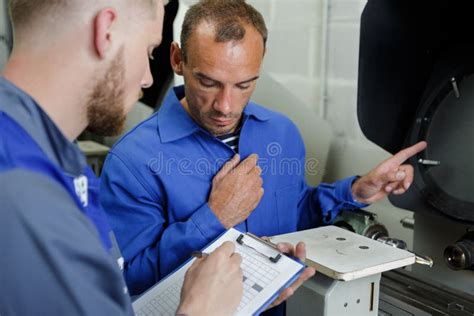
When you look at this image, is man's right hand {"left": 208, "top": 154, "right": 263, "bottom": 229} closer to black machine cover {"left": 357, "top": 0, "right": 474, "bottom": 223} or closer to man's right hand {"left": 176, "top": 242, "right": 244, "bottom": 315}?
man's right hand {"left": 176, "top": 242, "right": 244, "bottom": 315}

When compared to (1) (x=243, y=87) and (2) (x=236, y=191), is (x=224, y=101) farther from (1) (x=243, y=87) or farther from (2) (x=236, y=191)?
(2) (x=236, y=191)

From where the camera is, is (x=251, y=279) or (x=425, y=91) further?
(x=425, y=91)

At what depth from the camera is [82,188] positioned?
0.61 meters

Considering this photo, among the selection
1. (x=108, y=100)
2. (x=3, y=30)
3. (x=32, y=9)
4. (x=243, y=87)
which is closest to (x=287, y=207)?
(x=243, y=87)

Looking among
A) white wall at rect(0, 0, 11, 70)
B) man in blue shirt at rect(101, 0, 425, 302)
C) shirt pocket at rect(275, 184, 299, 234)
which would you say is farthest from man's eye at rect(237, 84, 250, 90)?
white wall at rect(0, 0, 11, 70)

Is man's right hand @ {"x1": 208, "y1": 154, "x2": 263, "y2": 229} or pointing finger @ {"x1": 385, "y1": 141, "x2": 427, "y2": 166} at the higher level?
pointing finger @ {"x1": 385, "y1": 141, "x2": 427, "y2": 166}

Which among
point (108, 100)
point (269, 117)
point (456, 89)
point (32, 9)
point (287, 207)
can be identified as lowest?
point (287, 207)

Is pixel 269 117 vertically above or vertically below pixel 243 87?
below

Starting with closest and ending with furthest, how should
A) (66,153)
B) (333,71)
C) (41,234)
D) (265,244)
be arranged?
(41,234) → (66,153) → (265,244) → (333,71)

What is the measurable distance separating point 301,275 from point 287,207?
0.39m

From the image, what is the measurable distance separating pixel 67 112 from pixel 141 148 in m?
0.46

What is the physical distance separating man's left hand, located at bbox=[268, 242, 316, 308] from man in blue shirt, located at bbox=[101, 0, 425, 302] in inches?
6.5

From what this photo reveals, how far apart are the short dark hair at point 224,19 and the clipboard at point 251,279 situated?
440 millimetres

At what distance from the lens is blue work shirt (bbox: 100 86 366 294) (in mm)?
1008
